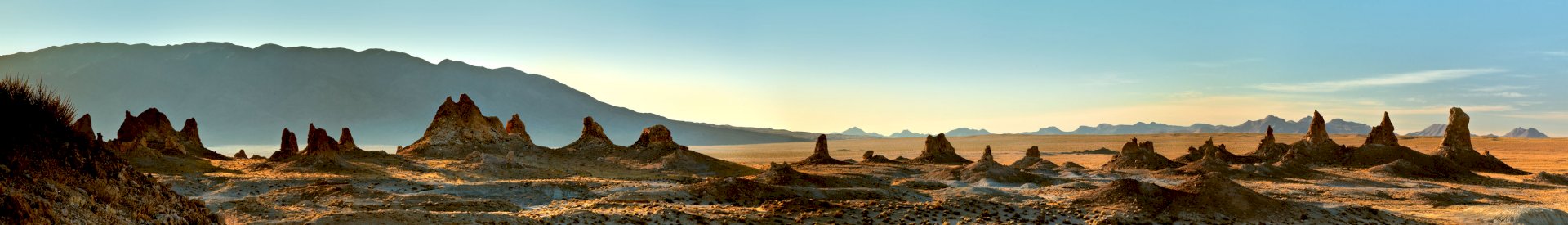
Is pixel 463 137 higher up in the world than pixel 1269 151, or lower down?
higher up

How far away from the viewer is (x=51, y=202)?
15.3 meters

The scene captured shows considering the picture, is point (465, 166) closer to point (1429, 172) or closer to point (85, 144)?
point (85, 144)

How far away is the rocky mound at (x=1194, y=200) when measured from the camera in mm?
35906

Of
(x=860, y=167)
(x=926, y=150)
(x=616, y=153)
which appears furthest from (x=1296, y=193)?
(x=616, y=153)

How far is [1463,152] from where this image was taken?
77.0 meters

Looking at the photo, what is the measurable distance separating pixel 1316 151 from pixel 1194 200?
173 ft

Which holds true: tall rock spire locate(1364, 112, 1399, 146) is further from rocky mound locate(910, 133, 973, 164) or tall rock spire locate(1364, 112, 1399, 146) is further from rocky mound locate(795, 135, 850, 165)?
rocky mound locate(795, 135, 850, 165)

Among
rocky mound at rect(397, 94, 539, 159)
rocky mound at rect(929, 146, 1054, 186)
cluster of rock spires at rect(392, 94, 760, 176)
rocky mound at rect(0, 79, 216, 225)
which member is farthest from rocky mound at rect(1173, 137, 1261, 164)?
rocky mound at rect(0, 79, 216, 225)

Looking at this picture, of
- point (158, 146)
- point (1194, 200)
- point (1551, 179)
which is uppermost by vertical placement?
point (158, 146)

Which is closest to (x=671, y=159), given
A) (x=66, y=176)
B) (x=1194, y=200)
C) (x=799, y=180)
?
(x=799, y=180)

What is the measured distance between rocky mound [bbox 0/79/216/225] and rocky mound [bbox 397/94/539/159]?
51601mm

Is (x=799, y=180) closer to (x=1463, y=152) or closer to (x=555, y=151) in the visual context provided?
(x=555, y=151)

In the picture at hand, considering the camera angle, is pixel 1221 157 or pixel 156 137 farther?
pixel 1221 157

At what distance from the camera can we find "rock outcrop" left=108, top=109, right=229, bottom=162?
59.3 m
